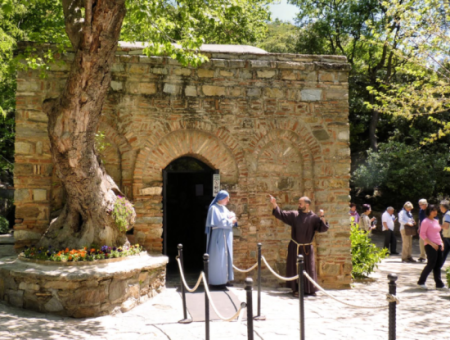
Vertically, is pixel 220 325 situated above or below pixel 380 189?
below

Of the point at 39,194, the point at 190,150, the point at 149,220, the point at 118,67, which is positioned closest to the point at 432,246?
the point at 190,150

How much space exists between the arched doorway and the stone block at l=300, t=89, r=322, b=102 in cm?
299

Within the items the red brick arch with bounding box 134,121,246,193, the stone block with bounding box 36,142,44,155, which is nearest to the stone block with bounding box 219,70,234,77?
the red brick arch with bounding box 134,121,246,193

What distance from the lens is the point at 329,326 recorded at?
580 cm

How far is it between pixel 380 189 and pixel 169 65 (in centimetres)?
1365

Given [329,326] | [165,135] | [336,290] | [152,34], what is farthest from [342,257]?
[152,34]

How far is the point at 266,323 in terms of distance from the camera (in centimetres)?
582

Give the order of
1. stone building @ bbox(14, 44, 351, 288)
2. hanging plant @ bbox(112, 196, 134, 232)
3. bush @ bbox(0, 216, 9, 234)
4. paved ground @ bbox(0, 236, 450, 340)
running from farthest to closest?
bush @ bbox(0, 216, 9, 234) < stone building @ bbox(14, 44, 351, 288) < hanging plant @ bbox(112, 196, 134, 232) < paved ground @ bbox(0, 236, 450, 340)

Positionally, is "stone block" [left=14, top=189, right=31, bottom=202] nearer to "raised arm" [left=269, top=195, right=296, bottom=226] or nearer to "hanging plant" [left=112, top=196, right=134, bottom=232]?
"hanging plant" [left=112, top=196, right=134, bottom=232]

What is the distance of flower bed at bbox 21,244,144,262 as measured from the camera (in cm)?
629

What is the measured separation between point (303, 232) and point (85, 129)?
3910 millimetres

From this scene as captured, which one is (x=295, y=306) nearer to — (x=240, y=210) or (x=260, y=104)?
(x=240, y=210)

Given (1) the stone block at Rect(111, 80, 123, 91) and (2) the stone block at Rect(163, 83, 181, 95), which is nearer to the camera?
(1) the stone block at Rect(111, 80, 123, 91)

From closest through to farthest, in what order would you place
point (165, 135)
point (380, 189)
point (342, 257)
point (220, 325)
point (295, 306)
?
point (220, 325) → point (295, 306) → point (165, 135) → point (342, 257) → point (380, 189)
